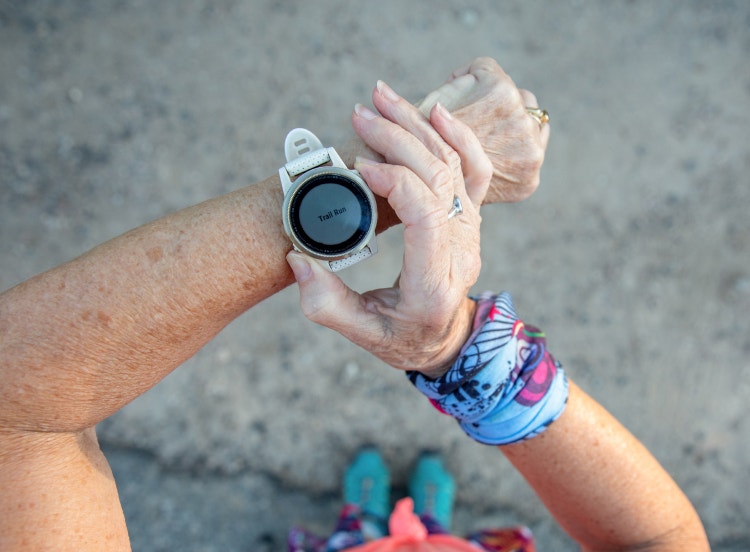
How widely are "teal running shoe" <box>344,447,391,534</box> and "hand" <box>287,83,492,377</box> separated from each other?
1.47 m

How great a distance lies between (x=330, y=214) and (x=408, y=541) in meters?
1.33

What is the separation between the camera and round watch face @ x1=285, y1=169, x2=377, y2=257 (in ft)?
4.34

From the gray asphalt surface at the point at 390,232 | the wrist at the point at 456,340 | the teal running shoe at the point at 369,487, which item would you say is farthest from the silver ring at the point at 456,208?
the teal running shoe at the point at 369,487

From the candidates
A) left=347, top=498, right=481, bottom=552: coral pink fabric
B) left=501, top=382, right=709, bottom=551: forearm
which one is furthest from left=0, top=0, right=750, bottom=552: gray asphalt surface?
left=501, top=382, right=709, bottom=551: forearm

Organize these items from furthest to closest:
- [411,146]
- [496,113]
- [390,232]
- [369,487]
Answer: [390,232]
[369,487]
[496,113]
[411,146]

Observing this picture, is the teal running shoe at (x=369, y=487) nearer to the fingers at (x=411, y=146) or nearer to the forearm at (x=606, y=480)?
the forearm at (x=606, y=480)

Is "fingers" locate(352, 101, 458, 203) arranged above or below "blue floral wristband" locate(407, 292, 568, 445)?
above

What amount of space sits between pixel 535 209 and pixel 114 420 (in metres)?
2.31

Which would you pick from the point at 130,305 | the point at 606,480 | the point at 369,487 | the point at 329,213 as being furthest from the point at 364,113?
the point at 369,487

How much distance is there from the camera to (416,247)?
122 centimetres

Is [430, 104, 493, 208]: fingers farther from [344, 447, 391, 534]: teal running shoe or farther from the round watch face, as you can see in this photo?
[344, 447, 391, 534]: teal running shoe

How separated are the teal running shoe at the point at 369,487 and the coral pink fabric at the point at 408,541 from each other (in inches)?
22.0

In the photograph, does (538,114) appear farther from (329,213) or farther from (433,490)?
(433,490)

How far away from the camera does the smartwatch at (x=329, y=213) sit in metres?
1.32
